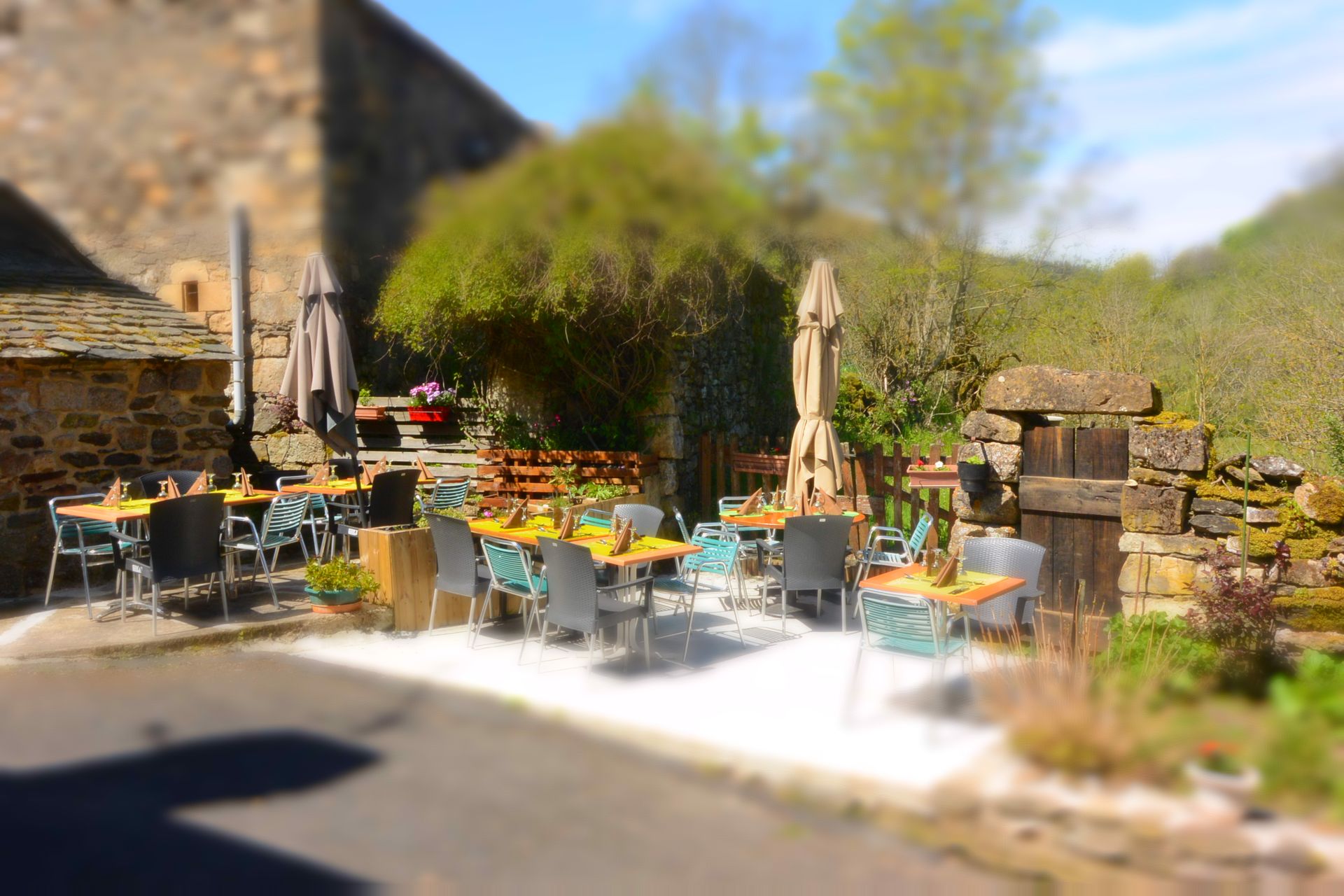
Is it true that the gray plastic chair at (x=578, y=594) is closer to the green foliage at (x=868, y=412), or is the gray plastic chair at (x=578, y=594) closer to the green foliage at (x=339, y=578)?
the green foliage at (x=339, y=578)

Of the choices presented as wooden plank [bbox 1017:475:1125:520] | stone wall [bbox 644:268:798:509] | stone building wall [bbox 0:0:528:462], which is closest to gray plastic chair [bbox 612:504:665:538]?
wooden plank [bbox 1017:475:1125:520]

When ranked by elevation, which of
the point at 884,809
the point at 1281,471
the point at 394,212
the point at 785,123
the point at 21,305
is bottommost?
the point at 884,809

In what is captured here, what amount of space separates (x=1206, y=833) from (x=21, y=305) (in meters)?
8.21

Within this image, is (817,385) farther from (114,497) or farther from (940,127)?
(940,127)

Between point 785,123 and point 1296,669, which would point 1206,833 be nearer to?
point 1296,669

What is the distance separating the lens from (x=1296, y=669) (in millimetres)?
4473

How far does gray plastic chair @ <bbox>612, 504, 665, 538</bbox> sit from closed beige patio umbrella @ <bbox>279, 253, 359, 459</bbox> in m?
1.96

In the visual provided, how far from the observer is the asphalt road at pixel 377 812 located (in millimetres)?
2838

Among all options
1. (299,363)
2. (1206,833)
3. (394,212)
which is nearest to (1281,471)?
(1206,833)

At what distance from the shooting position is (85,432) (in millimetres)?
7207

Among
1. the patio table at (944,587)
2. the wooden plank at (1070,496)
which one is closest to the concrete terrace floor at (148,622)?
the patio table at (944,587)

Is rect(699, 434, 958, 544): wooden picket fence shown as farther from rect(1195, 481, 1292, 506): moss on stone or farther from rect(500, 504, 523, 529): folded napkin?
rect(500, 504, 523, 529): folded napkin

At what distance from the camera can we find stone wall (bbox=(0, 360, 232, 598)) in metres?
6.76

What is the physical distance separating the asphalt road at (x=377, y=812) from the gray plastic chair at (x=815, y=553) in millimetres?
2017
